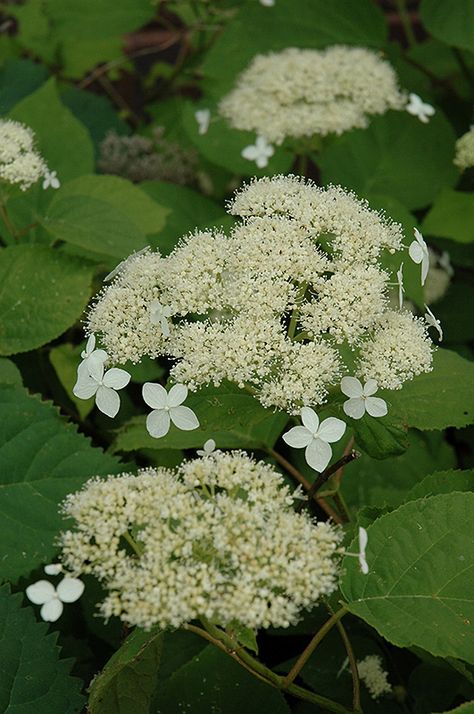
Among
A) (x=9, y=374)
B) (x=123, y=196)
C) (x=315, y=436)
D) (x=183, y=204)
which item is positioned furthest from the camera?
(x=183, y=204)

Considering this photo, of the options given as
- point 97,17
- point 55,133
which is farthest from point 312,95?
point 97,17

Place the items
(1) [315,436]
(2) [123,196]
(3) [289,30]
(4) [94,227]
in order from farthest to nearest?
(3) [289,30] → (2) [123,196] → (4) [94,227] → (1) [315,436]

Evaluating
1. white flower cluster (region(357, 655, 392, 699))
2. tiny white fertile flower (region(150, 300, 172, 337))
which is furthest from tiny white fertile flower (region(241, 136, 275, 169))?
white flower cluster (region(357, 655, 392, 699))

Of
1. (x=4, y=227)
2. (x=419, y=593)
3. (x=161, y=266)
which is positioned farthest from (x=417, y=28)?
(x=419, y=593)

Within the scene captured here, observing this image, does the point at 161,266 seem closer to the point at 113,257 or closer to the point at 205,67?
the point at 113,257

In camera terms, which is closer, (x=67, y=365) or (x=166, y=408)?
(x=166, y=408)

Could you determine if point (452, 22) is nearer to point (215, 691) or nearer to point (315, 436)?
point (315, 436)

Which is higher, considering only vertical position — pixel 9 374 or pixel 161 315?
pixel 161 315
